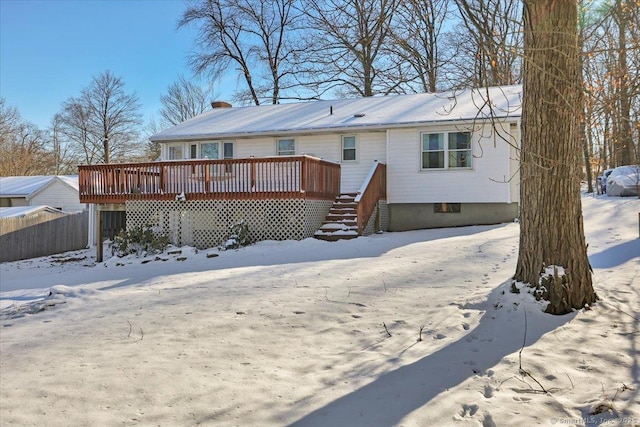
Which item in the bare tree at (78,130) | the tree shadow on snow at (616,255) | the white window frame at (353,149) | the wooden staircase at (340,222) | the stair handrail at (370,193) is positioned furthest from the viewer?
the bare tree at (78,130)

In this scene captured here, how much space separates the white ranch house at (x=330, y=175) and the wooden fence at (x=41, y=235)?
15.4 feet

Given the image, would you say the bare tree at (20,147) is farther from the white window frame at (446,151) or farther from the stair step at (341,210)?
the white window frame at (446,151)

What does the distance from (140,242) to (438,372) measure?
1163 cm

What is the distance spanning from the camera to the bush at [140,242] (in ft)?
43.9

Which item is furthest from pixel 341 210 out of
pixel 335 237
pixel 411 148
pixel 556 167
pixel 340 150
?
pixel 556 167

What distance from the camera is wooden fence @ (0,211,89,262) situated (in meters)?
17.5

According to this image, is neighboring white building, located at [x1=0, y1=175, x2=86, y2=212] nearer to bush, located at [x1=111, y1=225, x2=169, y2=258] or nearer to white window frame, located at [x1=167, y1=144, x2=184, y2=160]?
white window frame, located at [x1=167, y1=144, x2=184, y2=160]

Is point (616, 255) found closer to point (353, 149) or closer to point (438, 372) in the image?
point (438, 372)

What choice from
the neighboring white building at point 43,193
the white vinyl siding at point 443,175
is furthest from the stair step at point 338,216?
the neighboring white building at point 43,193

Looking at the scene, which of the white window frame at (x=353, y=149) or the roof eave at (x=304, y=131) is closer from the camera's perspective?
the roof eave at (x=304, y=131)

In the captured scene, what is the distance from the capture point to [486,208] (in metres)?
15.2

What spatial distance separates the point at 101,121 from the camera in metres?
43.8

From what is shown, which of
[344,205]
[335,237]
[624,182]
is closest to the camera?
[335,237]

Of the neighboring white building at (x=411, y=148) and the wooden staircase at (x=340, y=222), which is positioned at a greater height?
the neighboring white building at (x=411, y=148)
